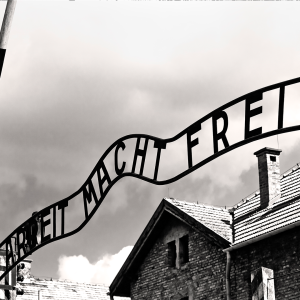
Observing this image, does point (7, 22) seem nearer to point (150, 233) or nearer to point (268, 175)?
point (268, 175)

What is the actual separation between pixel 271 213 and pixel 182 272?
376 centimetres

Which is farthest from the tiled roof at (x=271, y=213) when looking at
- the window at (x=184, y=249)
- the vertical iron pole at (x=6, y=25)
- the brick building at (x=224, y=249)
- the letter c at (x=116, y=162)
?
the vertical iron pole at (x=6, y=25)

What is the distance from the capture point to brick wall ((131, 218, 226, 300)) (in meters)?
21.1

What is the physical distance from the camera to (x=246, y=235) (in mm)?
20656

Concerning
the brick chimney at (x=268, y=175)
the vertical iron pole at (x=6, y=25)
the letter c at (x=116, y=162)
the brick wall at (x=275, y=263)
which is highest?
the brick chimney at (x=268, y=175)

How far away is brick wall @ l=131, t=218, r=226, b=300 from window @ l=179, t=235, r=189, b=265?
180 mm

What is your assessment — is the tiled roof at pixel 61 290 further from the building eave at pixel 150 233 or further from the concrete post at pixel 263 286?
A: the concrete post at pixel 263 286

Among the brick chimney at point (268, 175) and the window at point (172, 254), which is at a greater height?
the brick chimney at point (268, 175)

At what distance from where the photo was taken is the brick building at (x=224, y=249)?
19.0 metres

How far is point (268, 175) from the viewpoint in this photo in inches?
880

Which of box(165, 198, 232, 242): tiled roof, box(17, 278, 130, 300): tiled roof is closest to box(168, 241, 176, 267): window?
box(165, 198, 232, 242): tiled roof

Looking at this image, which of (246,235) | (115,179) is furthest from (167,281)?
(115,179)

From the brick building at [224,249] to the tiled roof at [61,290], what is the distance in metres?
6.37

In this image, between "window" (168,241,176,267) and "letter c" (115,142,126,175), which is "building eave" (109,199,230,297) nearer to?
"window" (168,241,176,267)
